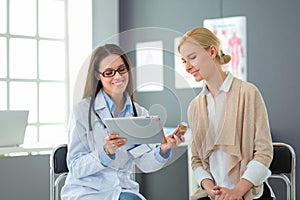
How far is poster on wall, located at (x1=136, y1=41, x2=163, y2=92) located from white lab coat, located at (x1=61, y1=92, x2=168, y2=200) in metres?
0.13

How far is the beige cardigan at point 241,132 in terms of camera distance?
1.96 metres

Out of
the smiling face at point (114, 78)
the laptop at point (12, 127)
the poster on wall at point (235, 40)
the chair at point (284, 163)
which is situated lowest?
the chair at point (284, 163)

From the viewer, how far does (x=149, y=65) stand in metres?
1.74

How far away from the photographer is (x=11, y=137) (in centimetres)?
352

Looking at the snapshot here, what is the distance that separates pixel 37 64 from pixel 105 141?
3189 millimetres

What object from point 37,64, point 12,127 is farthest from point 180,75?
point 37,64

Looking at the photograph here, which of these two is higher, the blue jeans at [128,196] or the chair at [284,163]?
the chair at [284,163]

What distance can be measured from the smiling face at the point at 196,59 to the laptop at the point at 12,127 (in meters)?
1.84

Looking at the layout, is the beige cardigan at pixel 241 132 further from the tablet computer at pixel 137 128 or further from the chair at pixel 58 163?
the chair at pixel 58 163

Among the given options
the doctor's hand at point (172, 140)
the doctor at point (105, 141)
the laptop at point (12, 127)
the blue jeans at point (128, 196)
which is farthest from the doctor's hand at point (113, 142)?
the laptop at point (12, 127)

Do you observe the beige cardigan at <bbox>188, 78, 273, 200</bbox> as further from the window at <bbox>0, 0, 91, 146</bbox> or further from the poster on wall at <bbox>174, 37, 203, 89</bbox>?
the window at <bbox>0, 0, 91, 146</bbox>

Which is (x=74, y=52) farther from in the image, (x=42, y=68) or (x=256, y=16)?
(x=256, y=16)

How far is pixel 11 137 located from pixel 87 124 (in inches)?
68.7

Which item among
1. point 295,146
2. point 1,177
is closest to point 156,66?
point 1,177
